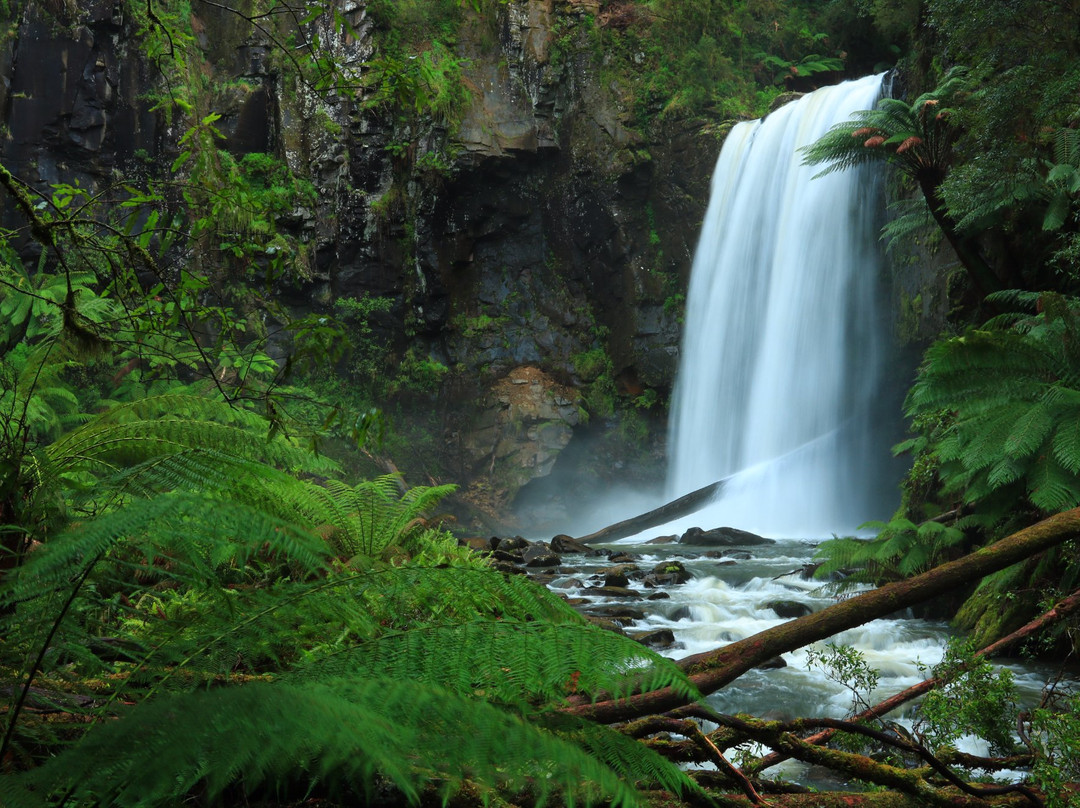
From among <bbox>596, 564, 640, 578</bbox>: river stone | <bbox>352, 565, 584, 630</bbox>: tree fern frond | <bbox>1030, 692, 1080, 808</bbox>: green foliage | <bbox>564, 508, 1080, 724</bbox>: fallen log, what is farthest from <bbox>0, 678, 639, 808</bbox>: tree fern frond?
<bbox>596, 564, 640, 578</bbox>: river stone

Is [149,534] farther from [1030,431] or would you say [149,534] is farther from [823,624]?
[1030,431]

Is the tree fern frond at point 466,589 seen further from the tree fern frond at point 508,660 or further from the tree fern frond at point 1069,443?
the tree fern frond at point 1069,443

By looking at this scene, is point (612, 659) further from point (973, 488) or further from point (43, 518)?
point (973, 488)

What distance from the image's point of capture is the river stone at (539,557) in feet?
32.4

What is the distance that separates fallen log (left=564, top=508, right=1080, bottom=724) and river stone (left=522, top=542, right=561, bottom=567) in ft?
27.4

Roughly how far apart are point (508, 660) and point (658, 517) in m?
13.3

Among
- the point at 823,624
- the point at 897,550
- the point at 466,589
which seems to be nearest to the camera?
the point at 466,589

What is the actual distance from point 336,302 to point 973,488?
50.2 feet

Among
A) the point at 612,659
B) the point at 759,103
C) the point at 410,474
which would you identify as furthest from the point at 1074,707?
the point at 759,103

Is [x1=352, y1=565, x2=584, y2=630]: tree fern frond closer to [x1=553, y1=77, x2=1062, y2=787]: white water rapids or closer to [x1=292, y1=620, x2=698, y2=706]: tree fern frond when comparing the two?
[x1=292, y1=620, x2=698, y2=706]: tree fern frond

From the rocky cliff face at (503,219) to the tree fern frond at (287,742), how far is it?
16.1 metres

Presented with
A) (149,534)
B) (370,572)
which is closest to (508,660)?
(370,572)

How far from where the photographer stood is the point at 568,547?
37.8 feet

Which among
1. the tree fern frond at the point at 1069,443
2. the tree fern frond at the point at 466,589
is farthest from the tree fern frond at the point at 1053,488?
the tree fern frond at the point at 466,589
